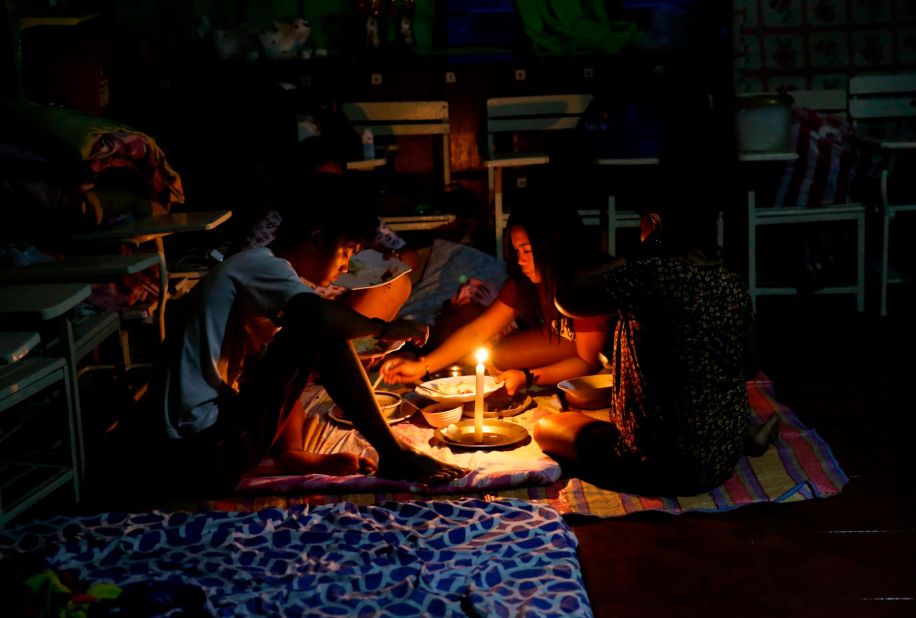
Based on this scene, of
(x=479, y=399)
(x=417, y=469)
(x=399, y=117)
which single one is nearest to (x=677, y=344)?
(x=479, y=399)

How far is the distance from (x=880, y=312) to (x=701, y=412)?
10.6 ft

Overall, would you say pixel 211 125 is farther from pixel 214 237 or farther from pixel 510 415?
pixel 510 415

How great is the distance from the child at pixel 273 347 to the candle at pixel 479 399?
0.27 m

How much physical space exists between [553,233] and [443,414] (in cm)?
80

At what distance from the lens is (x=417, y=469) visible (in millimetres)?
3248

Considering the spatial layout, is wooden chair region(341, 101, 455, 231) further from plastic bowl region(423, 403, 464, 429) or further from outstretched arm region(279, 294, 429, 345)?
outstretched arm region(279, 294, 429, 345)

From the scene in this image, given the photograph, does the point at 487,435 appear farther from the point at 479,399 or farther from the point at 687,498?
the point at 687,498

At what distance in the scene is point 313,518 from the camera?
3.05 meters

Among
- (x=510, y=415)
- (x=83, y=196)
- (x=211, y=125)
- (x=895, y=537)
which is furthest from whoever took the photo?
(x=211, y=125)

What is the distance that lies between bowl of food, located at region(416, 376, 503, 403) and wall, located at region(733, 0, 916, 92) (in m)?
3.80

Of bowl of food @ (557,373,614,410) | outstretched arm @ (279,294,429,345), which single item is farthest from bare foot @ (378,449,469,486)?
bowl of food @ (557,373,614,410)

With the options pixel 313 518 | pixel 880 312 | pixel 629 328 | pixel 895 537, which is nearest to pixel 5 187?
pixel 313 518

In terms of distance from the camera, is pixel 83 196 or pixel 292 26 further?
pixel 292 26

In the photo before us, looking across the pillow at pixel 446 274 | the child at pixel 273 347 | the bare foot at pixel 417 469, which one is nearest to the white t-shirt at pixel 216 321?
the child at pixel 273 347
